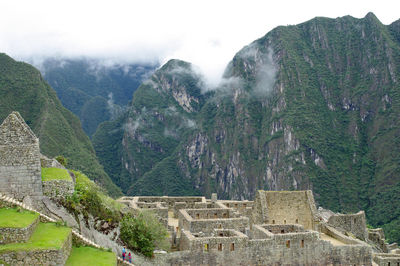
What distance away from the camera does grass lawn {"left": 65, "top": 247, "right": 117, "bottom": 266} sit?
1417cm

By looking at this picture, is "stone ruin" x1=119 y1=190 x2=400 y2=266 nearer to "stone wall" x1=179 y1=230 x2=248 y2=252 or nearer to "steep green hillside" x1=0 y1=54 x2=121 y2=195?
"stone wall" x1=179 y1=230 x2=248 y2=252

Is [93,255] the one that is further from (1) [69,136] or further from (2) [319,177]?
(2) [319,177]

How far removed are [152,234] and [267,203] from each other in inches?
417

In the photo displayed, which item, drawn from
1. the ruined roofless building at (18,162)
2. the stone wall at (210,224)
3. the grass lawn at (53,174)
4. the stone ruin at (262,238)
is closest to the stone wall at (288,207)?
the stone ruin at (262,238)

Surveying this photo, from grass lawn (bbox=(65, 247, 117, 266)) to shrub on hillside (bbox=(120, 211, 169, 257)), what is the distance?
3.86 metres

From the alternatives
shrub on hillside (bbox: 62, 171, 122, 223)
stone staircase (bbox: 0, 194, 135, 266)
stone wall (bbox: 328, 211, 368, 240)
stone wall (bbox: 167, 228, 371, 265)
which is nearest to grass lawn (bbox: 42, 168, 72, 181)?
shrub on hillside (bbox: 62, 171, 122, 223)

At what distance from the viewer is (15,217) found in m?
14.1

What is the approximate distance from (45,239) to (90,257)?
196cm

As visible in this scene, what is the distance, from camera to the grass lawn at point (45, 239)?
12781 mm

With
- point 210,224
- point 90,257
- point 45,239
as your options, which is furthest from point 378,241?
point 45,239

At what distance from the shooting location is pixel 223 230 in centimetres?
2250

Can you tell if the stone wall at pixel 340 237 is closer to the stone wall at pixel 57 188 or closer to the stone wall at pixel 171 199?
the stone wall at pixel 171 199

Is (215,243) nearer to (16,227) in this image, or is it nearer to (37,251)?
(37,251)

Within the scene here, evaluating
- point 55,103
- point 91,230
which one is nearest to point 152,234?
point 91,230
